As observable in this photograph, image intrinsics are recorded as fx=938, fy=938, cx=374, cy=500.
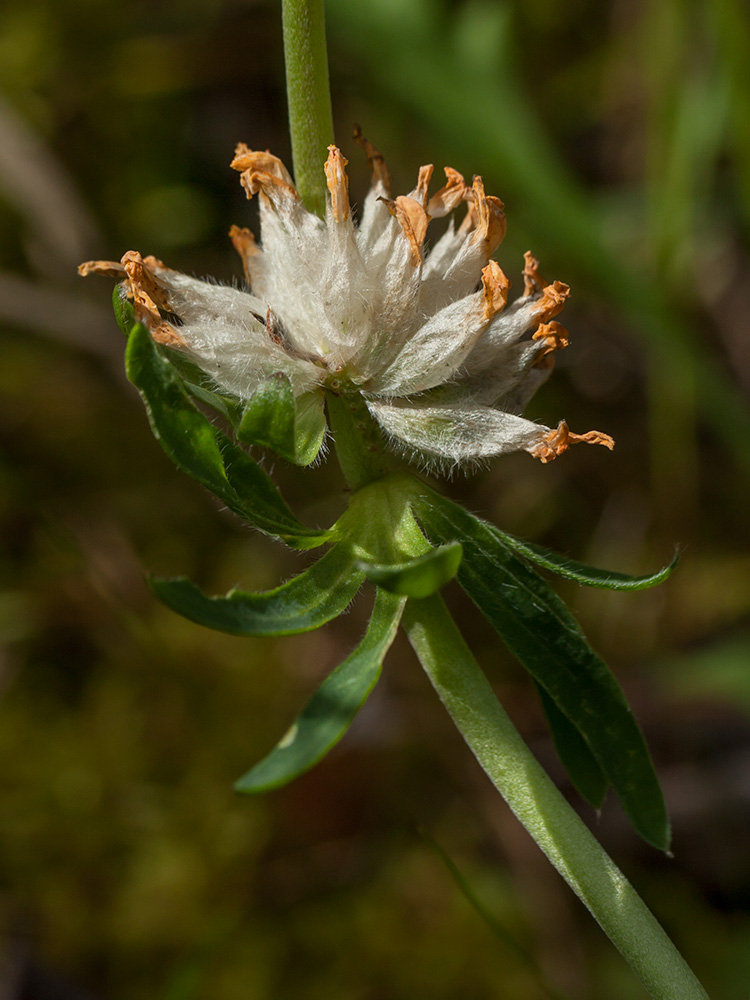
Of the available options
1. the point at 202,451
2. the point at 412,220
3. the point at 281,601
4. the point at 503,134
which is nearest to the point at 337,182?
the point at 412,220

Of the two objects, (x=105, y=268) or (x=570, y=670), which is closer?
(x=570, y=670)

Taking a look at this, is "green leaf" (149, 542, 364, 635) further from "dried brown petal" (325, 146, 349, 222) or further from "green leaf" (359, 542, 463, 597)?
"dried brown petal" (325, 146, 349, 222)

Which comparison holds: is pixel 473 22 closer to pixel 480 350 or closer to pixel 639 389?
pixel 639 389

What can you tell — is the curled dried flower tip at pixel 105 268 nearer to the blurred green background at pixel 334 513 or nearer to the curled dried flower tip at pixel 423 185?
the curled dried flower tip at pixel 423 185

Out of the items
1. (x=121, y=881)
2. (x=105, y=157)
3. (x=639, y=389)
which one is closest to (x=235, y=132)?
(x=105, y=157)

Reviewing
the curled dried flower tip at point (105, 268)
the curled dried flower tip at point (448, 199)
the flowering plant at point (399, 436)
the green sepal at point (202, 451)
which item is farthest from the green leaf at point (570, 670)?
the curled dried flower tip at point (105, 268)

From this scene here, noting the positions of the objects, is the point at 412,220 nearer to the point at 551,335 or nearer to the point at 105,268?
the point at 551,335
